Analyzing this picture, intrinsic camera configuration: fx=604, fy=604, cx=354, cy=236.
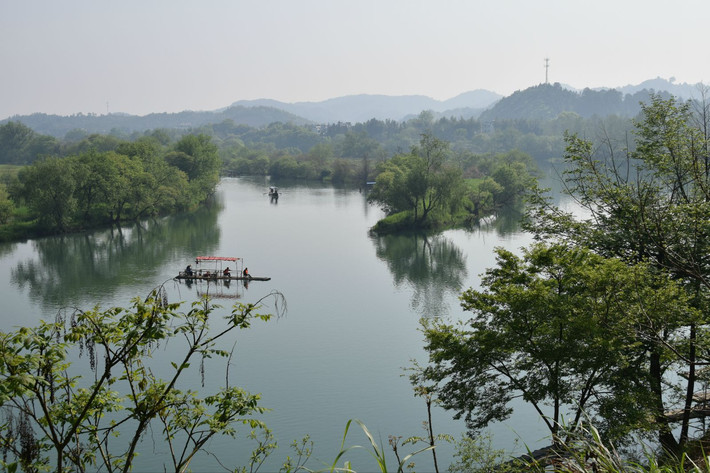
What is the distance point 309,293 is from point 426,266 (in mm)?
10763

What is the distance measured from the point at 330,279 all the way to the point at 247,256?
30.9 feet

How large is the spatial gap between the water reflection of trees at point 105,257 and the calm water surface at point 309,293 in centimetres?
13

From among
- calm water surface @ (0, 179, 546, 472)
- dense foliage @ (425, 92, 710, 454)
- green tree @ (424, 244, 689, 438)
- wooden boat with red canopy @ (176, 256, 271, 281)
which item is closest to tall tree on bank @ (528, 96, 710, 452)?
dense foliage @ (425, 92, 710, 454)

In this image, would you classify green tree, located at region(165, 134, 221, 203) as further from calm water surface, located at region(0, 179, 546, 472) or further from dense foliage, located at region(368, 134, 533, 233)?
dense foliage, located at region(368, 134, 533, 233)

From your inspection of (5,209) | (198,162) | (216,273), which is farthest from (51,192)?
(198,162)

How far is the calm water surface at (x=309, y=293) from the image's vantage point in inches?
784

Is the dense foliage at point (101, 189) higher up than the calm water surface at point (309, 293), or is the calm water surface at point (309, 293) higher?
the dense foliage at point (101, 189)

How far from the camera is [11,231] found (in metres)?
52.6

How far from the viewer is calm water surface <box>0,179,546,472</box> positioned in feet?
65.4

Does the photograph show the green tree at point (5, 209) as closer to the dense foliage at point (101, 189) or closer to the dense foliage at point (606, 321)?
the dense foliage at point (101, 189)

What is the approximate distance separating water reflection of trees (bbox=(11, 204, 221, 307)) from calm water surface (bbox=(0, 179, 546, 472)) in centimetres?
13

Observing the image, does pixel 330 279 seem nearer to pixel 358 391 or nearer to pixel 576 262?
pixel 358 391

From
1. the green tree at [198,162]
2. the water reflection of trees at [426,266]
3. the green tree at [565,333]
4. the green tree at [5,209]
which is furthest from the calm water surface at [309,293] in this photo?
the green tree at [198,162]

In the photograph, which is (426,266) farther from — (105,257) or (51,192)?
(51,192)
